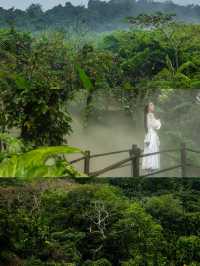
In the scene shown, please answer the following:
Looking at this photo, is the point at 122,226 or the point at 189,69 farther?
the point at 189,69

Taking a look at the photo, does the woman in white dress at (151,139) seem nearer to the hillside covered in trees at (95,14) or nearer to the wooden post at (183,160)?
the wooden post at (183,160)

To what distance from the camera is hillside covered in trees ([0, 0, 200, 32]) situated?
475cm

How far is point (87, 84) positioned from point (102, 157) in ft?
6.98

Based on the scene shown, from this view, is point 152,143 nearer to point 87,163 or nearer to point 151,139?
point 151,139

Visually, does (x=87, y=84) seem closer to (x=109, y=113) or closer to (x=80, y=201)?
(x=109, y=113)

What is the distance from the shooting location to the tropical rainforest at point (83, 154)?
405 centimetres

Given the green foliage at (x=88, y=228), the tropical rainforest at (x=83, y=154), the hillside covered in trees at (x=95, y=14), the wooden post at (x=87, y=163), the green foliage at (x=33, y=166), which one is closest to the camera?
the green foliage at (x=33, y=166)

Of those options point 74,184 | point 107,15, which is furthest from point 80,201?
point 107,15

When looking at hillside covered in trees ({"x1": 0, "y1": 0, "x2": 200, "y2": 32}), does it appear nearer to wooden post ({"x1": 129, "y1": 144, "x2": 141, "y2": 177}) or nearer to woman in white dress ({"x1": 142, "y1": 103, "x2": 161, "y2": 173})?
woman in white dress ({"x1": 142, "y1": 103, "x2": 161, "y2": 173})

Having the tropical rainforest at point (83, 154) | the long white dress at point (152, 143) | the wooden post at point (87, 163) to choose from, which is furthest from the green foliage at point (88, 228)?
the long white dress at point (152, 143)

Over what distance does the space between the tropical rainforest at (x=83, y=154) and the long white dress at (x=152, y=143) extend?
1.8 inches

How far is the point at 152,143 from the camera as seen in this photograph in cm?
420

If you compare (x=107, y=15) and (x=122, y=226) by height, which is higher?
(x=107, y=15)

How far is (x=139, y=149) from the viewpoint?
13.8 ft
